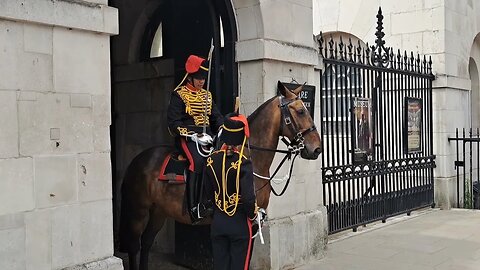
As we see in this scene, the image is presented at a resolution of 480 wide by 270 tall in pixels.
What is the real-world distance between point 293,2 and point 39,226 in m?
4.70

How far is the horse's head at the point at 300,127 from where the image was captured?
536 centimetres

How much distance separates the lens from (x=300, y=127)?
213 inches

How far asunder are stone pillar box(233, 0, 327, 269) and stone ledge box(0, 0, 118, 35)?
7.76 ft

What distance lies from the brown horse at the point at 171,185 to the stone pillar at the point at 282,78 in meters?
1.39

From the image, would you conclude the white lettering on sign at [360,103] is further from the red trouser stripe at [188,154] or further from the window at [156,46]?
the red trouser stripe at [188,154]

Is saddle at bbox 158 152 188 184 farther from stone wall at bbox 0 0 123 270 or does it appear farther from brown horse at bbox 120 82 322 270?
stone wall at bbox 0 0 123 270

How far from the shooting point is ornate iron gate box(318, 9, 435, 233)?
934 cm

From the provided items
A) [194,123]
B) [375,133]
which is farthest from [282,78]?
[375,133]

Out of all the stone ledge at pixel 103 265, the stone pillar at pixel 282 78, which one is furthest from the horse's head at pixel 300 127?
the stone ledge at pixel 103 265

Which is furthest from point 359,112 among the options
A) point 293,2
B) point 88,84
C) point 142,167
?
point 88,84

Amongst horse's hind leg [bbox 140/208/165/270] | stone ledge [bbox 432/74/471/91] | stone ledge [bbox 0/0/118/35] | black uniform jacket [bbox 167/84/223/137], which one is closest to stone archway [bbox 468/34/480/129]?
stone ledge [bbox 432/74/471/91]

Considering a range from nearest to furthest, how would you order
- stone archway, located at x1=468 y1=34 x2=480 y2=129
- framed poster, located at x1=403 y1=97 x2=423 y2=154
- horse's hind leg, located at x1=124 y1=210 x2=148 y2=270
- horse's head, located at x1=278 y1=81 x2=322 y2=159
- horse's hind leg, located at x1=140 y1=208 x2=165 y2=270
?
horse's head, located at x1=278 y1=81 x2=322 y2=159 < horse's hind leg, located at x1=124 y1=210 x2=148 y2=270 < horse's hind leg, located at x1=140 y1=208 x2=165 y2=270 < framed poster, located at x1=403 y1=97 x2=423 y2=154 < stone archway, located at x1=468 y1=34 x2=480 y2=129

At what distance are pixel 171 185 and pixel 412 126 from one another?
7.18 m

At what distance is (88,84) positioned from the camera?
→ 5035 millimetres
